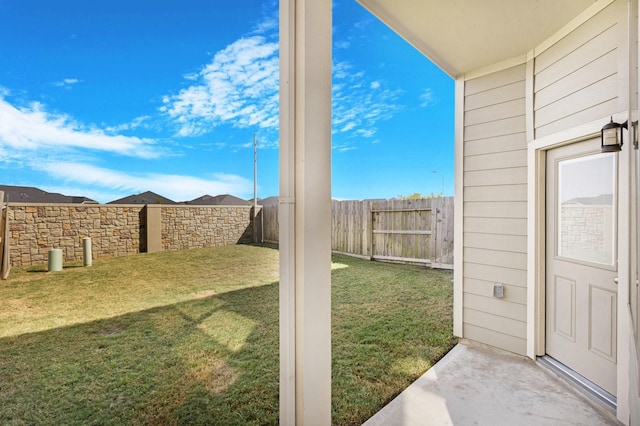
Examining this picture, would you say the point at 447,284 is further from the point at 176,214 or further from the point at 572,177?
the point at 176,214

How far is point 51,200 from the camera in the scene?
46.1 inches

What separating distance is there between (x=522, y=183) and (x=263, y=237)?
2.06m

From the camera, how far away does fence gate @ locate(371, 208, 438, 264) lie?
5238 mm

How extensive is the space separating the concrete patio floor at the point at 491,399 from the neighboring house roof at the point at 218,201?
1441 millimetres

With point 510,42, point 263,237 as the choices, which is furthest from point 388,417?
point 510,42

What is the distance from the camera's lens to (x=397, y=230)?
18.2 feet

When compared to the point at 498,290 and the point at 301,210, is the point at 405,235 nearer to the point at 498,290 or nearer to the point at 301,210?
the point at 498,290

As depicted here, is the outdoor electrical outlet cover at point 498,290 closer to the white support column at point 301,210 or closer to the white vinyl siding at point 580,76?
the white vinyl siding at point 580,76

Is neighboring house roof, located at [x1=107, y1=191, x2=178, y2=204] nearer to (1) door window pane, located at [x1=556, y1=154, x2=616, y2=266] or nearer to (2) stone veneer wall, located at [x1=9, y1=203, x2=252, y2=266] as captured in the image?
(2) stone veneer wall, located at [x1=9, y1=203, x2=252, y2=266]

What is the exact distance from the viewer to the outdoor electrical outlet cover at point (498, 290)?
8.02 ft

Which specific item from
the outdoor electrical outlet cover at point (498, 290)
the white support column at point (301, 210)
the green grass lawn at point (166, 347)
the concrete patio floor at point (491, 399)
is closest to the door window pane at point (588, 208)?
the outdoor electrical outlet cover at point (498, 290)

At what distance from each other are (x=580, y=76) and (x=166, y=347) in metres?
2.97

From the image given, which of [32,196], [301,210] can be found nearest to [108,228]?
[32,196]

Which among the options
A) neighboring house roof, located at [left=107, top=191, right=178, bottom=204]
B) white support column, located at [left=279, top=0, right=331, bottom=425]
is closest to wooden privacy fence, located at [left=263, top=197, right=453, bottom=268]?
white support column, located at [left=279, top=0, right=331, bottom=425]
